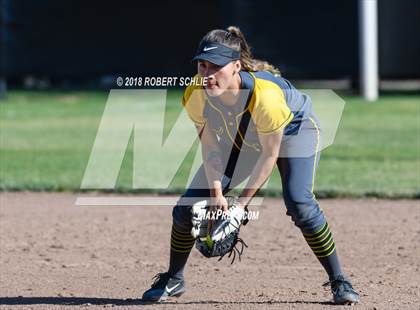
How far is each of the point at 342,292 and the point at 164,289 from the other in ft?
3.78

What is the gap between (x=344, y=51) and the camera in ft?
72.1

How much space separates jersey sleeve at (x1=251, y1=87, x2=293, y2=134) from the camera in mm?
5523

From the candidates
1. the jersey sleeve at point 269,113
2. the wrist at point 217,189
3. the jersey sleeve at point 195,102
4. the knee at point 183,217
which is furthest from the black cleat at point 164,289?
the jersey sleeve at point 269,113

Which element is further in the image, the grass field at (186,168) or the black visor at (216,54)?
the grass field at (186,168)

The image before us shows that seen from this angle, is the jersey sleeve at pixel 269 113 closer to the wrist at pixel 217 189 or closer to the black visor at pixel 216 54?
the black visor at pixel 216 54

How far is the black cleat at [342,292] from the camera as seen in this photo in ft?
19.2

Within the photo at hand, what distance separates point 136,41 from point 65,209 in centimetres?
1502

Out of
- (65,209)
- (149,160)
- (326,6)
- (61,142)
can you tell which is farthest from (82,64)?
(65,209)

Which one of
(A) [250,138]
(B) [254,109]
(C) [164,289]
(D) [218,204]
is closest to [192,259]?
(C) [164,289]

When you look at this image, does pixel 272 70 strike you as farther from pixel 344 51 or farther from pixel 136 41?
pixel 136 41

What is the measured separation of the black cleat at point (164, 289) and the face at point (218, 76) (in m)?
1.34

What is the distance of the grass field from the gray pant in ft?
14.5

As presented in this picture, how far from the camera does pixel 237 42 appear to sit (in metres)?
5.69

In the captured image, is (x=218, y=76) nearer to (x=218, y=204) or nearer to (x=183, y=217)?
(x=218, y=204)
